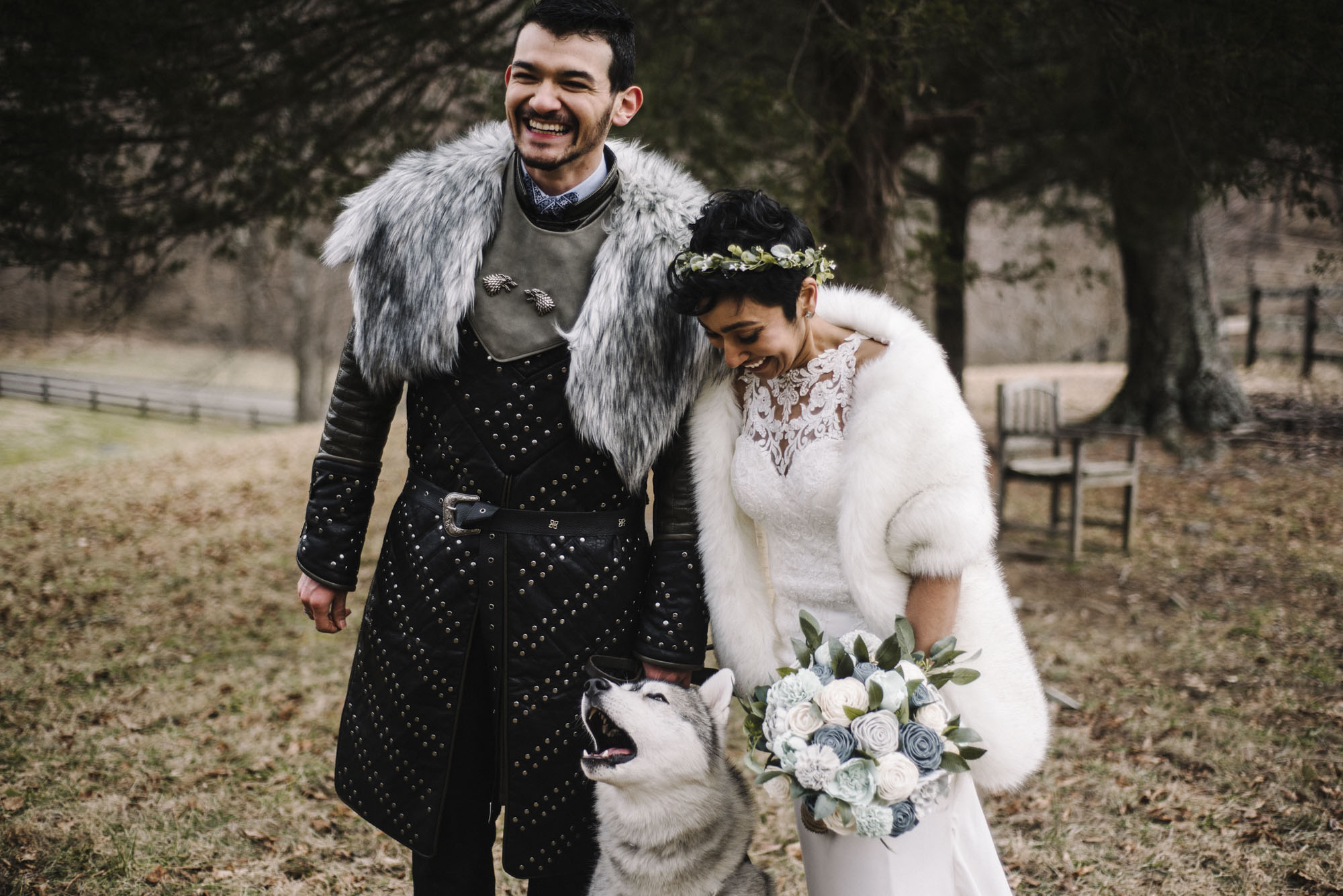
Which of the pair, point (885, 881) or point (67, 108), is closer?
point (885, 881)

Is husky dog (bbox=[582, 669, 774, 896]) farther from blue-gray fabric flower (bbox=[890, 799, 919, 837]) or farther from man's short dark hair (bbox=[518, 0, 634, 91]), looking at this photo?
man's short dark hair (bbox=[518, 0, 634, 91])

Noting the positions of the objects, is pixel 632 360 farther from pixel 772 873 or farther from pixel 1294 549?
pixel 1294 549

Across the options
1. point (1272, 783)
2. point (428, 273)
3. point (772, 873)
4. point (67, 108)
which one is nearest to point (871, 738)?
point (428, 273)

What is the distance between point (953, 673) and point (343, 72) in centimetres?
477

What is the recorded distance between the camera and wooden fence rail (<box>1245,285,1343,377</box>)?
491 inches

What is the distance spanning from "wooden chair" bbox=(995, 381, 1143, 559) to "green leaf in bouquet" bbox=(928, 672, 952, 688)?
5668mm

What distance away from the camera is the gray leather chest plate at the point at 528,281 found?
231 cm

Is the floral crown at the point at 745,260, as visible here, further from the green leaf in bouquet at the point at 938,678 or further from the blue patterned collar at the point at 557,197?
the green leaf in bouquet at the point at 938,678

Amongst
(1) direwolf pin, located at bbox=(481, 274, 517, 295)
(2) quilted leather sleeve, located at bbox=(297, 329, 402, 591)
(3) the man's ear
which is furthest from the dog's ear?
(3) the man's ear

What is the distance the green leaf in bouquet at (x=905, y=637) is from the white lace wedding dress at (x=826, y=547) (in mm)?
162

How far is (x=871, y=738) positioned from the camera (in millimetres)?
1939

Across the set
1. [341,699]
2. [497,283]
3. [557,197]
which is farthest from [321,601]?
[341,699]

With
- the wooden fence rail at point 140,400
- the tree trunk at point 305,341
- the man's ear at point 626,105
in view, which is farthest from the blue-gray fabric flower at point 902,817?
the tree trunk at point 305,341

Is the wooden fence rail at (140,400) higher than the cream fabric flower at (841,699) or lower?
lower
